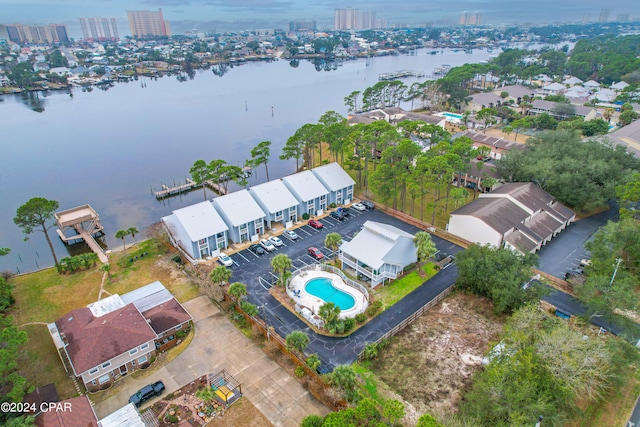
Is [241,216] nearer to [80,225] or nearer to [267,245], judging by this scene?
[267,245]

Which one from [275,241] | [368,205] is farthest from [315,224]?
[368,205]

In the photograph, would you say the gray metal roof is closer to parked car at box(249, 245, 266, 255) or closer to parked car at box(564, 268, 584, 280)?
parked car at box(249, 245, 266, 255)

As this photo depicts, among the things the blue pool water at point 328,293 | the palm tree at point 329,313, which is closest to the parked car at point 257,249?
the blue pool water at point 328,293

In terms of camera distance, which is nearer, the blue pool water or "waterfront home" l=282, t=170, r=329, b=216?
the blue pool water

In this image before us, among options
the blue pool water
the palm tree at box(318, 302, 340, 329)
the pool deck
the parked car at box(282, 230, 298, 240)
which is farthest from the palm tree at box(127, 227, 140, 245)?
the palm tree at box(318, 302, 340, 329)

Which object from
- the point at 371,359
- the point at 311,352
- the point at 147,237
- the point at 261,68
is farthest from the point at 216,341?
the point at 261,68

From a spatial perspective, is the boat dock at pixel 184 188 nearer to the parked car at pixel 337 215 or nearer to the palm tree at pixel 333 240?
the parked car at pixel 337 215

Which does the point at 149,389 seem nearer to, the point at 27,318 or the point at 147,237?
the point at 27,318
